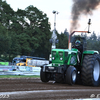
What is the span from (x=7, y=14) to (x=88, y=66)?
46.3m

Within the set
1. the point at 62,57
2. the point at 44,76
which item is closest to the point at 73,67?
the point at 62,57

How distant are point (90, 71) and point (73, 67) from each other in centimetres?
91

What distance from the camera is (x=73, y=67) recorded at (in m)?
10.7

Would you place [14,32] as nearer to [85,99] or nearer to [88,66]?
[88,66]

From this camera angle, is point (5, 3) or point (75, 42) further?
point (5, 3)

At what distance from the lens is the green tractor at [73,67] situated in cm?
1072

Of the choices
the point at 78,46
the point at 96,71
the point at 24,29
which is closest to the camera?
the point at 96,71

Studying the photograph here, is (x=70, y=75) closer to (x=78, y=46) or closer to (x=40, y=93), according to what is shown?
(x=78, y=46)

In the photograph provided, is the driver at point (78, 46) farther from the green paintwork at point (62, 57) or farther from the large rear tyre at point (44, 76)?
the large rear tyre at point (44, 76)

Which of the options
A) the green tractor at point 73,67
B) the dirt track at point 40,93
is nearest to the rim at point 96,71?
the green tractor at point 73,67

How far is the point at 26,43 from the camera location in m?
53.1

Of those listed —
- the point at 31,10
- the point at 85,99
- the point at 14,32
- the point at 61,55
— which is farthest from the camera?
the point at 31,10

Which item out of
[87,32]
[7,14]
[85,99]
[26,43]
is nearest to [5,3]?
[7,14]

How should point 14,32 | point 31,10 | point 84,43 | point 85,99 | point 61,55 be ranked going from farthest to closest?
1. point 31,10
2. point 14,32
3. point 84,43
4. point 61,55
5. point 85,99
